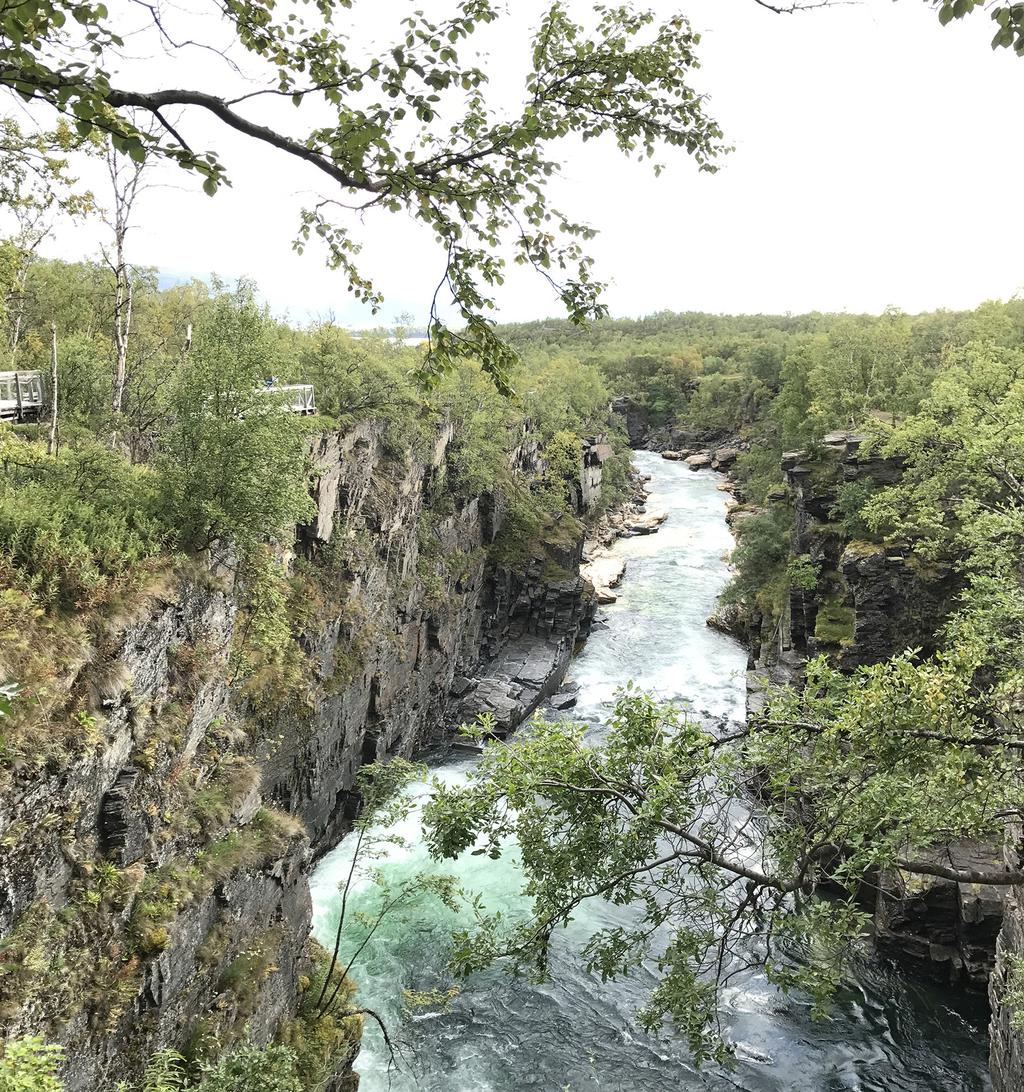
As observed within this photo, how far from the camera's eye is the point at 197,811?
13688 millimetres

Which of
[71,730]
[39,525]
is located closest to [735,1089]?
[71,730]

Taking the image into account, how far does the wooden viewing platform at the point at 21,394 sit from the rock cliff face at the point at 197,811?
25.4 feet

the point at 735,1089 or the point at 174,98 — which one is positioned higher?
the point at 174,98

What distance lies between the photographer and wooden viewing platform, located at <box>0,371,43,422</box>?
19.0 meters

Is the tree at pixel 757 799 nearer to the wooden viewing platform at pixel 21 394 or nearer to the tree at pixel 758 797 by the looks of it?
the tree at pixel 758 797

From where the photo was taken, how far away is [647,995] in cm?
2025

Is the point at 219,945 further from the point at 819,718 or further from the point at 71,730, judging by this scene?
the point at 819,718

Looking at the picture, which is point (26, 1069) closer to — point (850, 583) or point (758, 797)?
point (758, 797)

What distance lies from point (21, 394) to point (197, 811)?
13.2m

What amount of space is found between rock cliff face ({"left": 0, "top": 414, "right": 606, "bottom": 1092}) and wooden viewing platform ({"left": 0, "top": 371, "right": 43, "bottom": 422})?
304 inches

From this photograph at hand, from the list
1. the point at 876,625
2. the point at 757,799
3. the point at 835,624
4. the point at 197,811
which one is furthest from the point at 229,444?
the point at 835,624

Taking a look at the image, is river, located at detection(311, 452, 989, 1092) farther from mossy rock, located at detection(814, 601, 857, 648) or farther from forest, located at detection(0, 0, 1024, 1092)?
mossy rock, located at detection(814, 601, 857, 648)

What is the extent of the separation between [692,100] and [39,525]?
11350 mm

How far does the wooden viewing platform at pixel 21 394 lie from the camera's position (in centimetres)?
1904
